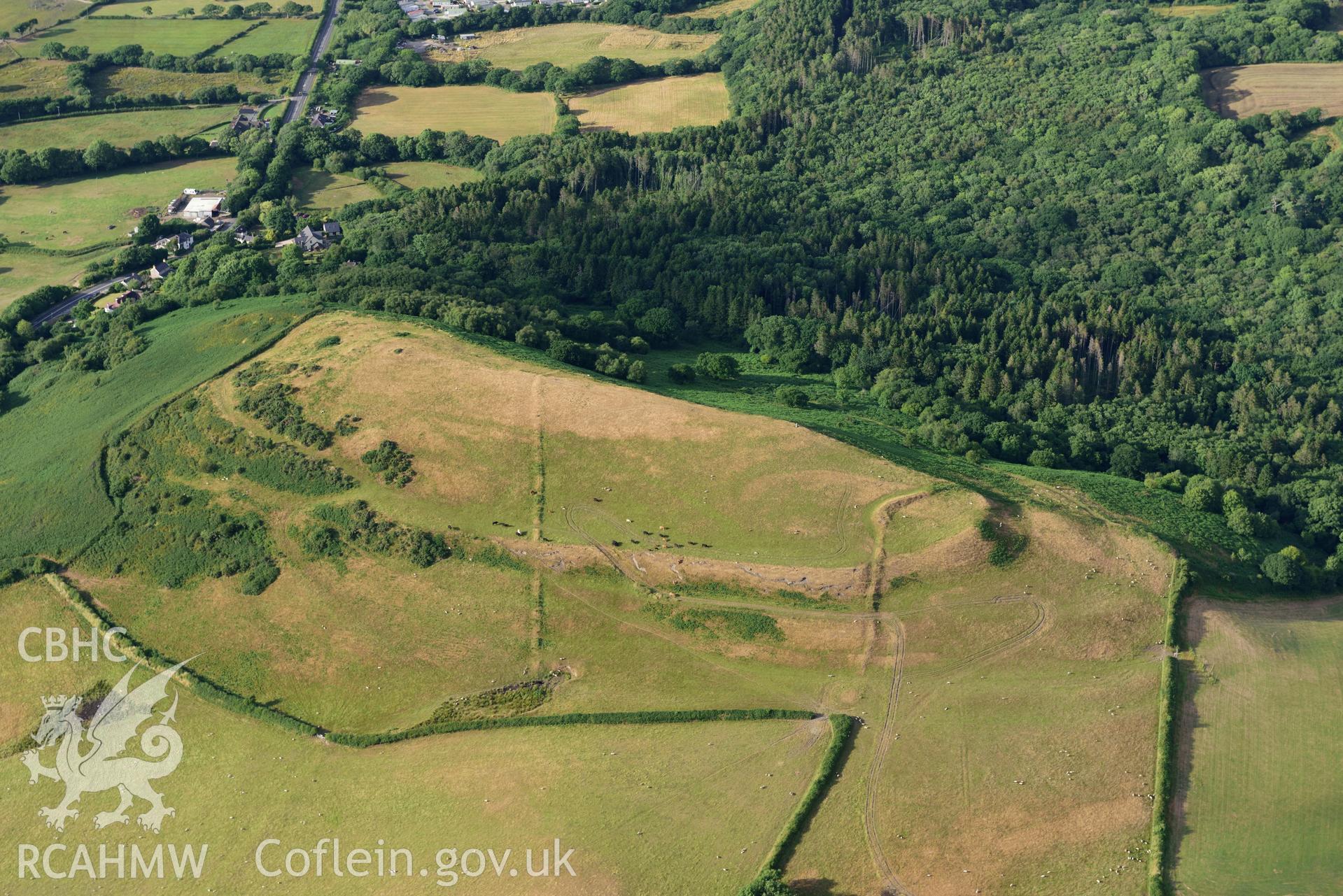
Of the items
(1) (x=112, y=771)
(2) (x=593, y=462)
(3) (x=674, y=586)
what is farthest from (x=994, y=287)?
(1) (x=112, y=771)

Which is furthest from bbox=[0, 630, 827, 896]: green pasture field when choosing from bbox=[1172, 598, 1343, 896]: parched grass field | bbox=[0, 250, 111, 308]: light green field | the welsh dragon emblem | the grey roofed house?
bbox=[0, 250, 111, 308]: light green field

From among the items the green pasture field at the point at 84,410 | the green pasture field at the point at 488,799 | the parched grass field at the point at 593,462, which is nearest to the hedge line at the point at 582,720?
the green pasture field at the point at 488,799

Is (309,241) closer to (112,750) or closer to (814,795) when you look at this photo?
(112,750)

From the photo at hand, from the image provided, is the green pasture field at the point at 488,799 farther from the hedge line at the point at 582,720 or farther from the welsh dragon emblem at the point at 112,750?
the welsh dragon emblem at the point at 112,750

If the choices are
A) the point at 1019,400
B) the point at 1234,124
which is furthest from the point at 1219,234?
the point at 1019,400

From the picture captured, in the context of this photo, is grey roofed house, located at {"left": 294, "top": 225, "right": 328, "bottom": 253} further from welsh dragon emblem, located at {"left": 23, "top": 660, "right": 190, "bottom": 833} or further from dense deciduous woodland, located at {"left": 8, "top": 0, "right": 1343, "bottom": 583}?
welsh dragon emblem, located at {"left": 23, "top": 660, "right": 190, "bottom": 833}
